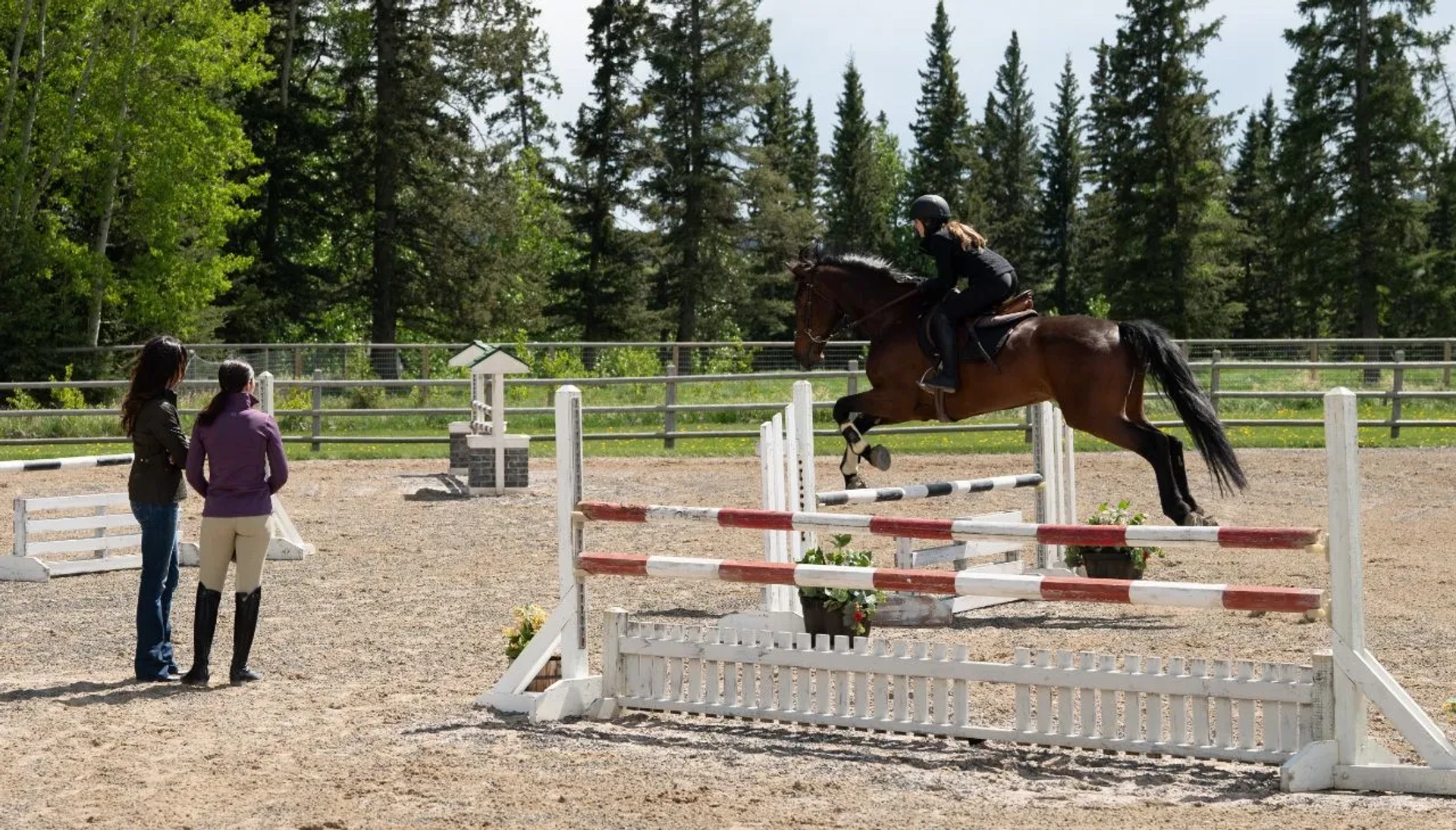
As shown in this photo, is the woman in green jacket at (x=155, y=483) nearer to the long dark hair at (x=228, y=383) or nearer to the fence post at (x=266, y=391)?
the long dark hair at (x=228, y=383)

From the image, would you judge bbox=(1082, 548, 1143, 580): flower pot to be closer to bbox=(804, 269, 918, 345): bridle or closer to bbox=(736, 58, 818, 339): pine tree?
bbox=(804, 269, 918, 345): bridle

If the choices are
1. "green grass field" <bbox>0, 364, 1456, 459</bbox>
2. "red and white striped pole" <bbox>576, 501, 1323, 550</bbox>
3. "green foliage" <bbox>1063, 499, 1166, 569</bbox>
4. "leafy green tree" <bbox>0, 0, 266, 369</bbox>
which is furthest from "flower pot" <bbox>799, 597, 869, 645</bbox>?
"leafy green tree" <bbox>0, 0, 266, 369</bbox>

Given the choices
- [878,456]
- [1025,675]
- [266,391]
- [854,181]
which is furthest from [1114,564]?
[854,181]

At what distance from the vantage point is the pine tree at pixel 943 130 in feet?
195

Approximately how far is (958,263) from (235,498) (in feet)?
14.4

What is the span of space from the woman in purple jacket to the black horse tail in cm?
482

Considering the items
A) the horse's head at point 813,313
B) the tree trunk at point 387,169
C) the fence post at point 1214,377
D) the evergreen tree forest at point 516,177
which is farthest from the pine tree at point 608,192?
the horse's head at point 813,313

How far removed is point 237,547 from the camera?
7359mm

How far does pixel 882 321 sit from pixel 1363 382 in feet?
53.6

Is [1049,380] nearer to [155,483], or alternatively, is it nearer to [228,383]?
[228,383]

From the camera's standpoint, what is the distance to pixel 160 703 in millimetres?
6875

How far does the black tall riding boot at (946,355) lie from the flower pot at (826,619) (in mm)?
2290

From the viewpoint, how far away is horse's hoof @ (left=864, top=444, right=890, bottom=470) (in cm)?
934

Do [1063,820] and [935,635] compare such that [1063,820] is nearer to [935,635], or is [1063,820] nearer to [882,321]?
[935,635]
